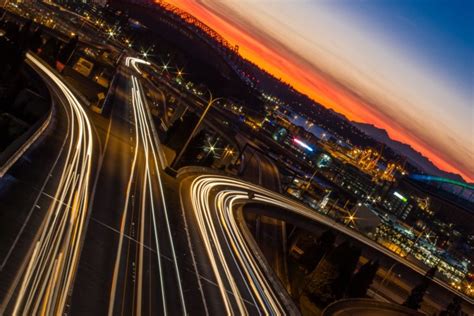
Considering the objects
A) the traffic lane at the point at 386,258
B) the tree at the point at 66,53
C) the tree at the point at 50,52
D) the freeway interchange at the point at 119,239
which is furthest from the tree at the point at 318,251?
the tree at the point at 66,53

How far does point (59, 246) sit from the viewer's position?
2084 cm

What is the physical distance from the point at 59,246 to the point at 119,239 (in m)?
4.72

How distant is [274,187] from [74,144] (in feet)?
166

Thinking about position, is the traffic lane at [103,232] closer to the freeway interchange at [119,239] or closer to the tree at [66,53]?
the freeway interchange at [119,239]

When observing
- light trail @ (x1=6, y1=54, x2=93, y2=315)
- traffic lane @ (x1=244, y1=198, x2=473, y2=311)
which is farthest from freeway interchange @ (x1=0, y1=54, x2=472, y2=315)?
traffic lane @ (x1=244, y1=198, x2=473, y2=311)

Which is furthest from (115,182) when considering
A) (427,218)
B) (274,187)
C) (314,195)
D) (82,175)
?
(427,218)

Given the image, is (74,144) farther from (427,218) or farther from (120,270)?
(427,218)

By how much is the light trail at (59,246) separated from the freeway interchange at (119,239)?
2.2 inches

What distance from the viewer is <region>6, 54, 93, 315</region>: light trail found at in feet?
53.8

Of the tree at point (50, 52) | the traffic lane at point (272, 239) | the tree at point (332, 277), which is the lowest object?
the traffic lane at point (272, 239)

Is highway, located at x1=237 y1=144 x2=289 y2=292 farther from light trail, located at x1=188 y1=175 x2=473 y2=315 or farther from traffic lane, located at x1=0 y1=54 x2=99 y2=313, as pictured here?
traffic lane, located at x1=0 y1=54 x2=99 y2=313

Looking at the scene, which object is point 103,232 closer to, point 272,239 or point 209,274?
point 209,274

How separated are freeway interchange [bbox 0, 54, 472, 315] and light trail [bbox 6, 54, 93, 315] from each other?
6 cm

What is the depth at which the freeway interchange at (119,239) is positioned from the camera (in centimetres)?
1856
